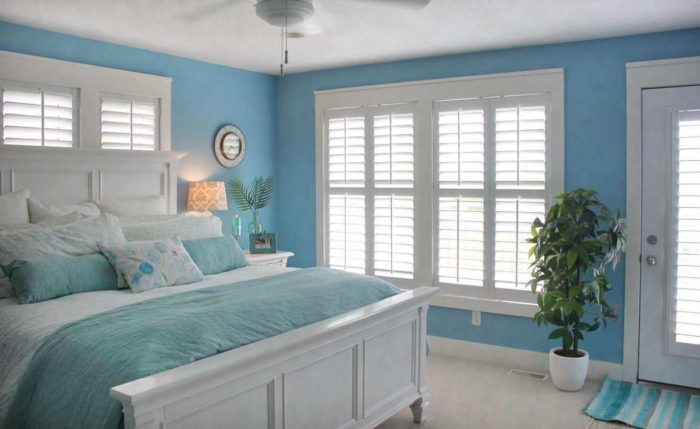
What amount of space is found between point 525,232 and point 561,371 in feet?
3.31

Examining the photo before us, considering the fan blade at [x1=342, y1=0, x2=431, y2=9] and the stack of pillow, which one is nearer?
the stack of pillow

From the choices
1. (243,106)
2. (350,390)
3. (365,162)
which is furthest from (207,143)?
(350,390)

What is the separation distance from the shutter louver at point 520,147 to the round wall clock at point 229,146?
2218 mm

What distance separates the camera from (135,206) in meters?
4.14

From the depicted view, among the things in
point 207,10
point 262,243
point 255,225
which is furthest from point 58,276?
point 255,225

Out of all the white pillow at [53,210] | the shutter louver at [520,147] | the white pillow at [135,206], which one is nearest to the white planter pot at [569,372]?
the shutter louver at [520,147]

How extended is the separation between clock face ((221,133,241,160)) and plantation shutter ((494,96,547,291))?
2209mm

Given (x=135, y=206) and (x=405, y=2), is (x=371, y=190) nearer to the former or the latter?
(x=135, y=206)

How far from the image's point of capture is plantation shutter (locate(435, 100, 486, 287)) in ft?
15.0

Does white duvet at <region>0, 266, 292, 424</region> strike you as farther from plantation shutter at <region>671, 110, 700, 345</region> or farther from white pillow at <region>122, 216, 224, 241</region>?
plantation shutter at <region>671, 110, 700, 345</region>

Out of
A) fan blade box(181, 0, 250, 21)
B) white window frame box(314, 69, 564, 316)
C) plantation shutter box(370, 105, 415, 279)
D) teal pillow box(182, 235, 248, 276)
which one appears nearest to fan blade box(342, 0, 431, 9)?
fan blade box(181, 0, 250, 21)

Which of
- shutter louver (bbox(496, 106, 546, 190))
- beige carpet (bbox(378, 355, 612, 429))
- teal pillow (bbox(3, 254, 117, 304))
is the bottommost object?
beige carpet (bbox(378, 355, 612, 429))

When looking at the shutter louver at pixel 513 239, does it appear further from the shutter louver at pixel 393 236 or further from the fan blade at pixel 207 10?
the fan blade at pixel 207 10

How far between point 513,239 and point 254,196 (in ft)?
7.34
